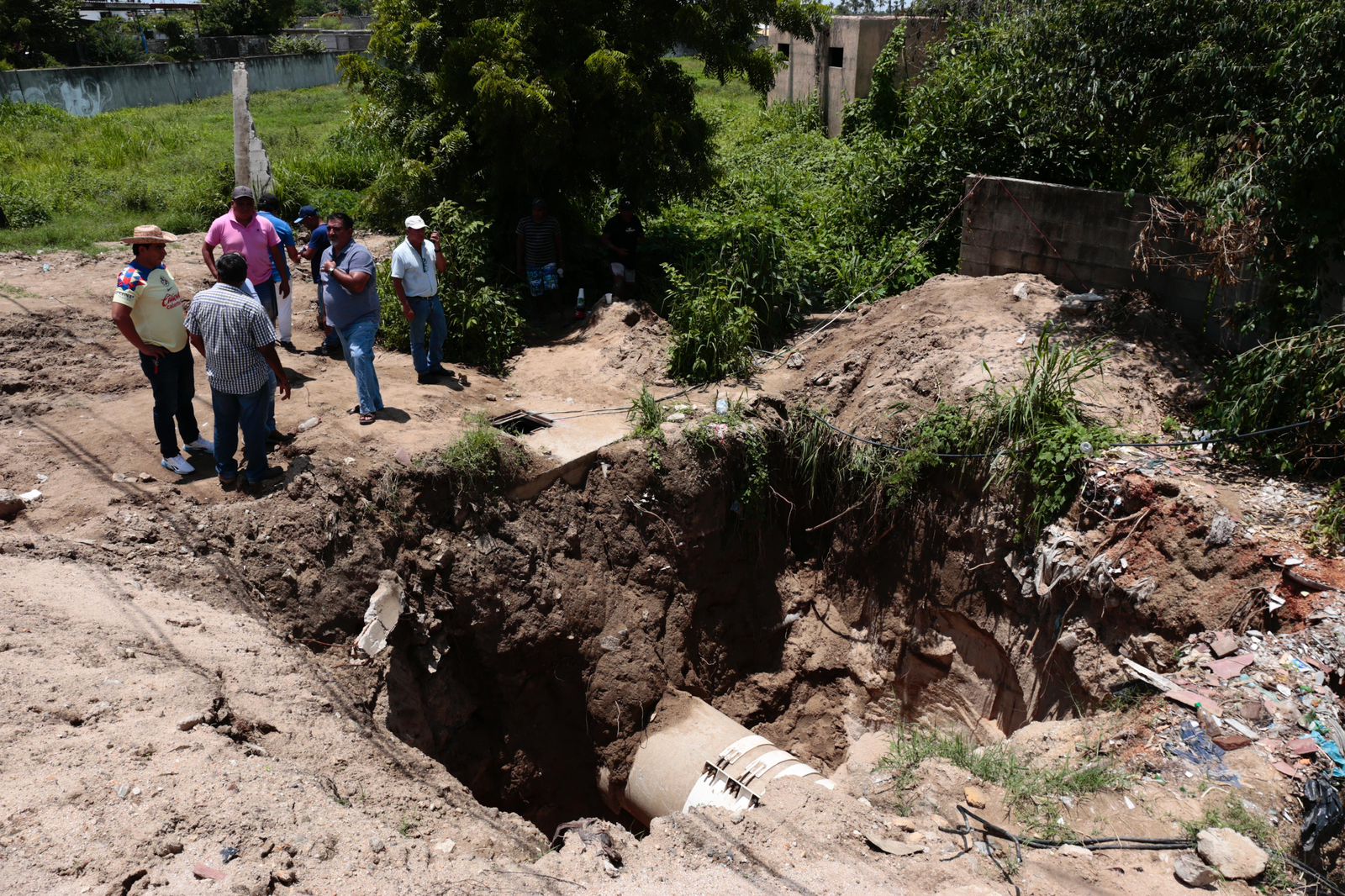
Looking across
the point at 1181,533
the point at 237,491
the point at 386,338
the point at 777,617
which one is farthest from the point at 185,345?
the point at 1181,533

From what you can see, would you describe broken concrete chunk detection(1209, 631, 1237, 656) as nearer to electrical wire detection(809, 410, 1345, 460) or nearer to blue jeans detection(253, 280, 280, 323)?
electrical wire detection(809, 410, 1345, 460)

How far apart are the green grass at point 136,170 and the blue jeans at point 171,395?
187 inches

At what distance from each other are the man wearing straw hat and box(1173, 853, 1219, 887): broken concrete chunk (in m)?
5.98

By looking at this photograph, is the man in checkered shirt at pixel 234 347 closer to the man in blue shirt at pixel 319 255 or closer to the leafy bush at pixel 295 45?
the man in blue shirt at pixel 319 255

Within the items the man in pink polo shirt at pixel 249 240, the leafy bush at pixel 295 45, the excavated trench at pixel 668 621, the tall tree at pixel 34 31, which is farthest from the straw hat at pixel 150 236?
the leafy bush at pixel 295 45

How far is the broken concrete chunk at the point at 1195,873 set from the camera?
4.07 metres

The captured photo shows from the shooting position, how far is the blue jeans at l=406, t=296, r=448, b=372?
7445mm

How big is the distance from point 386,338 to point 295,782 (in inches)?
198

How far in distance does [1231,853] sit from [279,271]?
7.14 metres

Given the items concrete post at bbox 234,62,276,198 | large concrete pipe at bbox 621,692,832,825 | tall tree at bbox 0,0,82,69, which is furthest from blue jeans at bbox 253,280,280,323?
tall tree at bbox 0,0,82,69

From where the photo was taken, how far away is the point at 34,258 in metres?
9.43

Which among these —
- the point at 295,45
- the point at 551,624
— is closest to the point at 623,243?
the point at 551,624

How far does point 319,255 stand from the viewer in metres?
7.95

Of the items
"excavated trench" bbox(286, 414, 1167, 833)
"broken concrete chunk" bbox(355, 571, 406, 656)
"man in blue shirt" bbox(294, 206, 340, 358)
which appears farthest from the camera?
"man in blue shirt" bbox(294, 206, 340, 358)
